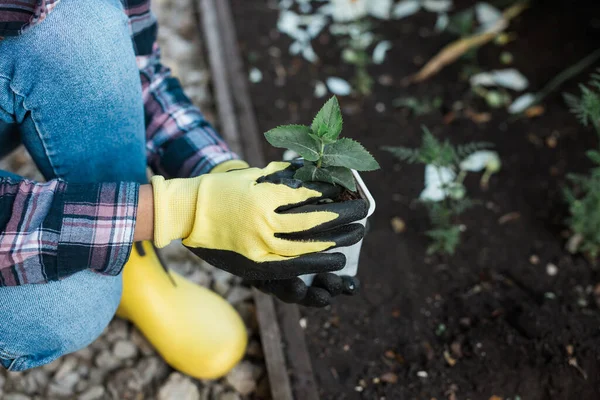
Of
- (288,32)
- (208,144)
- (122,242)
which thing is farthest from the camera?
(288,32)

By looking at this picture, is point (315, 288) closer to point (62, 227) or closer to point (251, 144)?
point (62, 227)

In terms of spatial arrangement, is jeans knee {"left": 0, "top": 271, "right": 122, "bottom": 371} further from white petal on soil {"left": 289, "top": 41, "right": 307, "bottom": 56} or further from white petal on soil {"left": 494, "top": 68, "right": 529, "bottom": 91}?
white petal on soil {"left": 494, "top": 68, "right": 529, "bottom": 91}

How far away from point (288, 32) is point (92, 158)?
1559mm

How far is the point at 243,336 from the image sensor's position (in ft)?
5.49

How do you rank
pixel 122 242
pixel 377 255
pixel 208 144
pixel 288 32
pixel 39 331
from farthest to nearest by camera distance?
1. pixel 288 32
2. pixel 377 255
3. pixel 208 144
4. pixel 39 331
5. pixel 122 242

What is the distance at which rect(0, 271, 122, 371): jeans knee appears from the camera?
1.27m

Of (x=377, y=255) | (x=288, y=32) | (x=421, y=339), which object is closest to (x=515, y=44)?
(x=288, y=32)

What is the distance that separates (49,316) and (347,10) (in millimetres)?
1970

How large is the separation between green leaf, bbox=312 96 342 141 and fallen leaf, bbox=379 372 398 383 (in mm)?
739

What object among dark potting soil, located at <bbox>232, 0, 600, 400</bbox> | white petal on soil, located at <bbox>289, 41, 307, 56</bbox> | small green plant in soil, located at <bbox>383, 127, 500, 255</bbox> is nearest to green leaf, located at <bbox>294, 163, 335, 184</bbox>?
small green plant in soil, located at <bbox>383, 127, 500, 255</bbox>

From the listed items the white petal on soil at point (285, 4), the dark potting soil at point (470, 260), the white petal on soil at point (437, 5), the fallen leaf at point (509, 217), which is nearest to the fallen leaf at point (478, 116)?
the dark potting soil at point (470, 260)

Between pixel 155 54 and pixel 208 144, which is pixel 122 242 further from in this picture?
pixel 155 54

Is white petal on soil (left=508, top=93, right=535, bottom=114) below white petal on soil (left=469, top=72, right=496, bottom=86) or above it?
below

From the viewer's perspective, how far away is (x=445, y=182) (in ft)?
6.38
